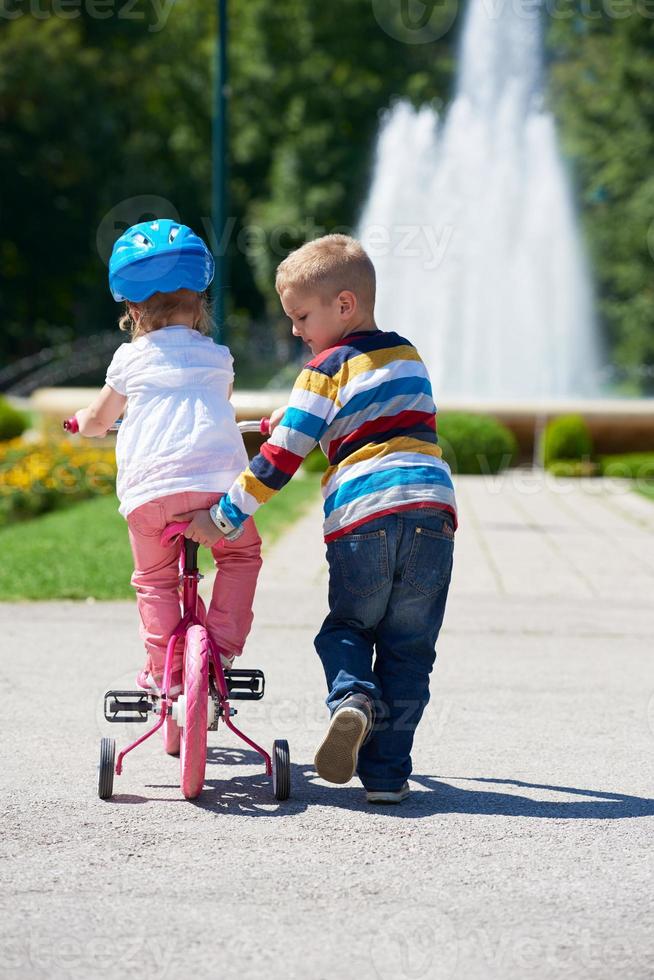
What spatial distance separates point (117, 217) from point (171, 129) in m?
10.3

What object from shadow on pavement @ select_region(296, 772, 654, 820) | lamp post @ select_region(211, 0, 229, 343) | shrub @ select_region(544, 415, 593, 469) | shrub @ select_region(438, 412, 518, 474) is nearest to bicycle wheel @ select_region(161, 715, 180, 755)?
shadow on pavement @ select_region(296, 772, 654, 820)

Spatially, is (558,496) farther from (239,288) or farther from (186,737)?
(239,288)

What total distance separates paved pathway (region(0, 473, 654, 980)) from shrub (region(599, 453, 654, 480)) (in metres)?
9.85

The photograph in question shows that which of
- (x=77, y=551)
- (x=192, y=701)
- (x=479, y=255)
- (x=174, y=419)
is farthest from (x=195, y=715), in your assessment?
(x=479, y=255)

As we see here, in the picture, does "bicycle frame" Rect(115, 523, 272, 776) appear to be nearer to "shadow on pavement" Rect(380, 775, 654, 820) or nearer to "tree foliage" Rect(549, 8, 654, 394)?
"shadow on pavement" Rect(380, 775, 654, 820)

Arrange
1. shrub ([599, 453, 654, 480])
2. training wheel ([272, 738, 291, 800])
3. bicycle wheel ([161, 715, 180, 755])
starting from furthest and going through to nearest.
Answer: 1. shrub ([599, 453, 654, 480])
2. bicycle wheel ([161, 715, 180, 755])
3. training wheel ([272, 738, 291, 800])

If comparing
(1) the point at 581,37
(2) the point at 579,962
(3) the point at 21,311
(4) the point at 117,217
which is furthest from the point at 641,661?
(1) the point at 581,37

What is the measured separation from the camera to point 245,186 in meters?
48.8

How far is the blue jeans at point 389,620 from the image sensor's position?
157 inches

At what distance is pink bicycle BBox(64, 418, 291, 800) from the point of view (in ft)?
12.6

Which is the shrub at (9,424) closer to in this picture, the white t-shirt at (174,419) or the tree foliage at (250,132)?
the white t-shirt at (174,419)

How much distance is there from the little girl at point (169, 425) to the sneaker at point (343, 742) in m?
0.47

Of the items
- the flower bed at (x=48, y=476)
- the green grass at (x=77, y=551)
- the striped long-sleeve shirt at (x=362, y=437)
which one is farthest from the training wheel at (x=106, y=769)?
the flower bed at (x=48, y=476)

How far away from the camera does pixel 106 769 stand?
390 centimetres
